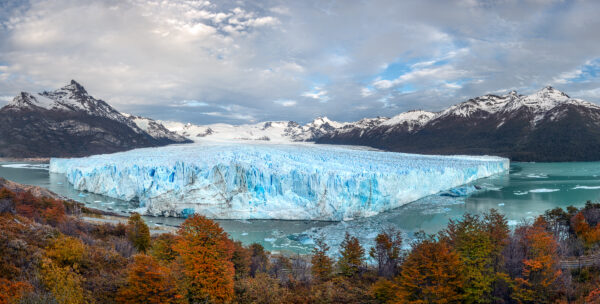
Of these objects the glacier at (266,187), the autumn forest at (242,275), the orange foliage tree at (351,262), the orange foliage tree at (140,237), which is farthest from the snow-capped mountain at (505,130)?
the orange foliage tree at (140,237)

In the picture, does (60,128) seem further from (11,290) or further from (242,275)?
(11,290)

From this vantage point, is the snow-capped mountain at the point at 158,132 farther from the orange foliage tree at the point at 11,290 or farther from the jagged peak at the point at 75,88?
the orange foliage tree at the point at 11,290

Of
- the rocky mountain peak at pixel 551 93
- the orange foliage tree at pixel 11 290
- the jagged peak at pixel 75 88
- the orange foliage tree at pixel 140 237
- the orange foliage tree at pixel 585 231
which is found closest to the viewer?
the orange foliage tree at pixel 11 290

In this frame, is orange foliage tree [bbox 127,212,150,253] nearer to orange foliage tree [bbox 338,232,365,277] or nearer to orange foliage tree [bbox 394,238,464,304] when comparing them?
orange foliage tree [bbox 338,232,365,277]

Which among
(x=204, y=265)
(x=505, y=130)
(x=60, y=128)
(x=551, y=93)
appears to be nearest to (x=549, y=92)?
(x=551, y=93)

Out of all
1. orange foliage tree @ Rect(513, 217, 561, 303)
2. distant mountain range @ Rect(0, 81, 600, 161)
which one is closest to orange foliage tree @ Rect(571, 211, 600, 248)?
orange foliage tree @ Rect(513, 217, 561, 303)
